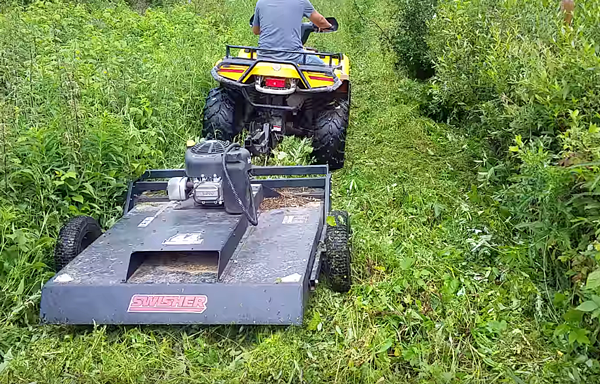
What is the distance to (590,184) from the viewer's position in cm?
295

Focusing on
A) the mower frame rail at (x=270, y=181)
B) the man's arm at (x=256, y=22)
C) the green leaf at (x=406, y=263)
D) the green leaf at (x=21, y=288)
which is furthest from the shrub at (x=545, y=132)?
the green leaf at (x=21, y=288)

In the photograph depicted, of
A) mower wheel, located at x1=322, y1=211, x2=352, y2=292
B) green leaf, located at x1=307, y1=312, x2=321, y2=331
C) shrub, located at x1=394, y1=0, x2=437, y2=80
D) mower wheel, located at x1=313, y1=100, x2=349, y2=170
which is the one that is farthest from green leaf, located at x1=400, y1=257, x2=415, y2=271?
shrub, located at x1=394, y1=0, x2=437, y2=80

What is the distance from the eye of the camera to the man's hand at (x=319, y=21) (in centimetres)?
624

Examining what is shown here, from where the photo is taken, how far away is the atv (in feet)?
17.5

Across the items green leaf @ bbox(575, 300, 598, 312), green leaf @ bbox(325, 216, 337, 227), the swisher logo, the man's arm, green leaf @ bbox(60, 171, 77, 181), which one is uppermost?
the man's arm

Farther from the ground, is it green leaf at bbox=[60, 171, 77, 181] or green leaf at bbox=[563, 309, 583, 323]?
green leaf at bbox=[60, 171, 77, 181]

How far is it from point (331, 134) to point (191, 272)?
259 centimetres

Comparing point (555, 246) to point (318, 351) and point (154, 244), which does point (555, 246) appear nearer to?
point (318, 351)

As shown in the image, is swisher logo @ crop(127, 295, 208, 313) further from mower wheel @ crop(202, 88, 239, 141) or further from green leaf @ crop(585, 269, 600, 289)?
mower wheel @ crop(202, 88, 239, 141)

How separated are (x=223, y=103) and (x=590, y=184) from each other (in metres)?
3.52

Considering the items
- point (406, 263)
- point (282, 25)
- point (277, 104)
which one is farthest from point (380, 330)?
point (282, 25)

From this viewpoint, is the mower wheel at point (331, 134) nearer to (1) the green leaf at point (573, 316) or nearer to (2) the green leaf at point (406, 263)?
(2) the green leaf at point (406, 263)

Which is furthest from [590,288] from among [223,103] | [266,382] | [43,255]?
[223,103]

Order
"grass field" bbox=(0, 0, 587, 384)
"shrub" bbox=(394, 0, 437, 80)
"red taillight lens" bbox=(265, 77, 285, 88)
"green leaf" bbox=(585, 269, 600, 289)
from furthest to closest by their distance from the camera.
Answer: "shrub" bbox=(394, 0, 437, 80)
"red taillight lens" bbox=(265, 77, 285, 88)
"grass field" bbox=(0, 0, 587, 384)
"green leaf" bbox=(585, 269, 600, 289)
